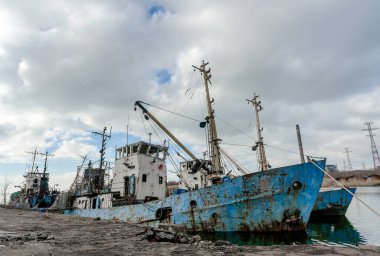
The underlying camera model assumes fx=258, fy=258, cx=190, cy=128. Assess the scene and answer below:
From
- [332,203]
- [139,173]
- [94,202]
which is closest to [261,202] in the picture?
[139,173]

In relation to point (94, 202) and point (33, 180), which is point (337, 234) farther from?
point (33, 180)

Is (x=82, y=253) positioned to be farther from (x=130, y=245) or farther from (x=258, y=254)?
(x=258, y=254)

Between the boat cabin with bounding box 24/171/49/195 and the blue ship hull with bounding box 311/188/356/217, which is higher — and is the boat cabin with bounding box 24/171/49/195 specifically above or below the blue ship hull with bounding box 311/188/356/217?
above

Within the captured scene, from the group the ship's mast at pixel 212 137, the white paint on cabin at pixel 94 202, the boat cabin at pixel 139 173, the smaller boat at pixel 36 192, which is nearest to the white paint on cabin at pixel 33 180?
the smaller boat at pixel 36 192

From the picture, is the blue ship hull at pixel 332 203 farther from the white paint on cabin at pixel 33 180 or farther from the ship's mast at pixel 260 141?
the white paint on cabin at pixel 33 180

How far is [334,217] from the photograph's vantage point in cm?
2097

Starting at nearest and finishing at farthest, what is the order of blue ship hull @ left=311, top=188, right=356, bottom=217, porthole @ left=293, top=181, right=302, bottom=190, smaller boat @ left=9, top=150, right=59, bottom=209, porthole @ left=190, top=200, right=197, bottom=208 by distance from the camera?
porthole @ left=293, top=181, right=302, bottom=190, porthole @ left=190, top=200, right=197, bottom=208, blue ship hull @ left=311, top=188, right=356, bottom=217, smaller boat @ left=9, top=150, right=59, bottom=209

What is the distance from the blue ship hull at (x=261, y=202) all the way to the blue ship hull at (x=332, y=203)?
9946 millimetres

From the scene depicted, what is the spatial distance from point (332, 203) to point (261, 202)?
11.9 m

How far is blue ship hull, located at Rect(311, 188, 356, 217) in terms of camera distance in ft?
69.3

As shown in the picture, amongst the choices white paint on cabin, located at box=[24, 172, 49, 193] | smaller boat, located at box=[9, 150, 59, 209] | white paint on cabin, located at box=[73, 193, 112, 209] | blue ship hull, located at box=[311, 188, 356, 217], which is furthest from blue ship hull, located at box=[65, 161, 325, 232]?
white paint on cabin, located at box=[24, 172, 49, 193]

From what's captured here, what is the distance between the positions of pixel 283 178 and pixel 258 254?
839 centimetres

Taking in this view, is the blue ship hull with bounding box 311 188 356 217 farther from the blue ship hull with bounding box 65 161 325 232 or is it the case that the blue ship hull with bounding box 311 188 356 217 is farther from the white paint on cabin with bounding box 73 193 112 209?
the white paint on cabin with bounding box 73 193 112 209

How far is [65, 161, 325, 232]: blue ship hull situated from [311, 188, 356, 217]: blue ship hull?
9946 mm
